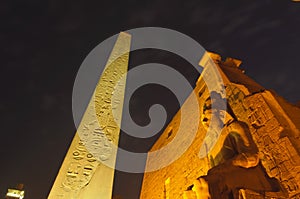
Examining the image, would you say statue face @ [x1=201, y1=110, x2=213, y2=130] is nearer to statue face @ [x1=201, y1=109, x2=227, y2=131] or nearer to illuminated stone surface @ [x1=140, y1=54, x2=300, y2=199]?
statue face @ [x1=201, y1=109, x2=227, y2=131]

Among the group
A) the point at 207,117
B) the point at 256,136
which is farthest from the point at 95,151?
the point at 256,136

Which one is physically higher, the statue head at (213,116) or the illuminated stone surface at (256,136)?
the illuminated stone surface at (256,136)

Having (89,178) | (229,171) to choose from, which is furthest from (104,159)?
(229,171)

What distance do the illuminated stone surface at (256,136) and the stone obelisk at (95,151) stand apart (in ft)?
5.48

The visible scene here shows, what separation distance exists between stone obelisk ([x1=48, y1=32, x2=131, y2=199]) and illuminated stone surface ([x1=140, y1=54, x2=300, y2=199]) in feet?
5.48

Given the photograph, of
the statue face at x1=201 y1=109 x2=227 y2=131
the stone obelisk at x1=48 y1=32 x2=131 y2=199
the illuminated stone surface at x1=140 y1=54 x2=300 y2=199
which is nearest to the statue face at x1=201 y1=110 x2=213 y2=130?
the statue face at x1=201 y1=109 x2=227 y2=131

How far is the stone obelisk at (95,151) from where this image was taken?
12.7 ft

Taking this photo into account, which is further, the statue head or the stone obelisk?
the stone obelisk

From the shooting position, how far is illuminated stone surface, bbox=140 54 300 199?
153 inches

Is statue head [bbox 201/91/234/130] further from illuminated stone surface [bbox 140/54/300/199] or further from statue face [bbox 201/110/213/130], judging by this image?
illuminated stone surface [bbox 140/54/300/199]

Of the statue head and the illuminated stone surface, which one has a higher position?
the illuminated stone surface

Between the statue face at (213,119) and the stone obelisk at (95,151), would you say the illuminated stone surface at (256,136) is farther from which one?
the stone obelisk at (95,151)

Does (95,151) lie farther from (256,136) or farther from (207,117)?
(256,136)

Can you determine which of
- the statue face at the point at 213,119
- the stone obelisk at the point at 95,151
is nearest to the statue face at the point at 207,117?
the statue face at the point at 213,119
